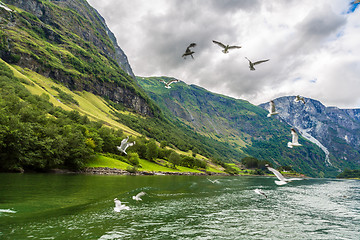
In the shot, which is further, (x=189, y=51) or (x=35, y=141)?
(x=35, y=141)

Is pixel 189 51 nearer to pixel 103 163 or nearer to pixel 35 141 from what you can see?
pixel 35 141

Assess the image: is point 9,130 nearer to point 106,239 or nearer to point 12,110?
point 12,110

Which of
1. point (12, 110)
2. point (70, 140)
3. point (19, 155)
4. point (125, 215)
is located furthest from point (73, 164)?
point (125, 215)

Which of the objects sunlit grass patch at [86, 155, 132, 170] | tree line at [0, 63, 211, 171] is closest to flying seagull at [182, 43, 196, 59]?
tree line at [0, 63, 211, 171]

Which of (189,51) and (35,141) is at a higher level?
(189,51)

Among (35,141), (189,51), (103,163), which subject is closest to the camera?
(189,51)

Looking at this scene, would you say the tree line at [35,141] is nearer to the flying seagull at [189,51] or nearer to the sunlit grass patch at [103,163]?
the sunlit grass patch at [103,163]

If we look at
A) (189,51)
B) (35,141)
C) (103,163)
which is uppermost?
(189,51)

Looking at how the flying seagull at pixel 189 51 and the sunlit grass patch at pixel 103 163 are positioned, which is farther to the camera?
the sunlit grass patch at pixel 103 163

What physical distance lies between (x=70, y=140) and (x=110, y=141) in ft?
104

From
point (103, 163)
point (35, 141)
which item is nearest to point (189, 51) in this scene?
point (35, 141)

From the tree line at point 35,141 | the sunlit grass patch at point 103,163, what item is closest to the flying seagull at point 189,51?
the tree line at point 35,141

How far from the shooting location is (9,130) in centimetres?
4975

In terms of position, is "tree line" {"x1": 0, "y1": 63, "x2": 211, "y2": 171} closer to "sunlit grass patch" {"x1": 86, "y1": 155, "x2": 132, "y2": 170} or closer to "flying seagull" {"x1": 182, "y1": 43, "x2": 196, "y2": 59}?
"sunlit grass patch" {"x1": 86, "y1": 155, "x2": 132, "y2": 170}
